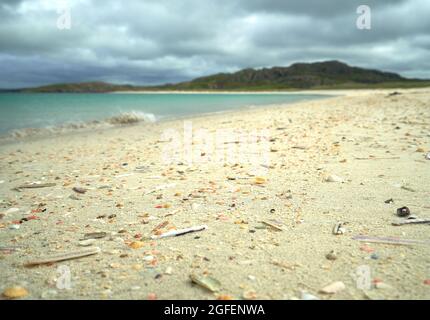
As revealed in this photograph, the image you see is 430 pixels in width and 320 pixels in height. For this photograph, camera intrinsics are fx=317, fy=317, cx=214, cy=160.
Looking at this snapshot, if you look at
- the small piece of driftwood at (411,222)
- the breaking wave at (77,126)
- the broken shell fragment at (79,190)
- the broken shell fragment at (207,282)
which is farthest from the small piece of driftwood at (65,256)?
the breaking wave at (77,126)

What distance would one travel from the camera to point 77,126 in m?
16.3

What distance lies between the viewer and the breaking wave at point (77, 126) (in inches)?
538

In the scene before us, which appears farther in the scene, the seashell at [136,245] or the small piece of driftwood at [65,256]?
the seashell at [136,245]

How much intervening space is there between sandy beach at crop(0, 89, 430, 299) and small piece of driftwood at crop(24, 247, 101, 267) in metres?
0.04

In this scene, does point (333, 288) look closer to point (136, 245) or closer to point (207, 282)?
point (207, 282)

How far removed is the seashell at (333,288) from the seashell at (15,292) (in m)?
2.35

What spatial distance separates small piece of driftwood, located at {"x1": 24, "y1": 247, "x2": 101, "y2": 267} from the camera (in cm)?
297

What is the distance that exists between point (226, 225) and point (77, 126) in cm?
1473

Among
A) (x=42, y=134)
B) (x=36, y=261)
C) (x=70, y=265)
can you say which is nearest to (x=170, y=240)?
(x=70, y=265)

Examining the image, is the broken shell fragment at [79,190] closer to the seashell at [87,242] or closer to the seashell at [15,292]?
the seashell at [87,242]

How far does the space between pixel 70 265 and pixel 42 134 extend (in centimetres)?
1299

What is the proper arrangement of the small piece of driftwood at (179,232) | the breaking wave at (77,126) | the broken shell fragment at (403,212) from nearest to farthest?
1. the small piece of driftwood at (179,232)
2. the broken shell fragment at (403,212)
3. the breaking wave at (77,126)

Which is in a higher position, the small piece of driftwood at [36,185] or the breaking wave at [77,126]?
the breaking wave at [77,126]

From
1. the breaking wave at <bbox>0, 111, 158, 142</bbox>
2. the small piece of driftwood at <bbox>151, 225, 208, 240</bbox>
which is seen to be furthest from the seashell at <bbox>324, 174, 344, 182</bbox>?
the breaking wave at <bbox>0, 111, 158, 142</bbox>
